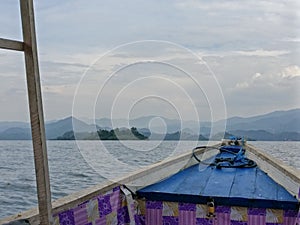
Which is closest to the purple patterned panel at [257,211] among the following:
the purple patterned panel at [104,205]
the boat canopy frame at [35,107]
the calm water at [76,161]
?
the calm water at [76,161]

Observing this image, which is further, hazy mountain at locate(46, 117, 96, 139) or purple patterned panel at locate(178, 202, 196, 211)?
purple patterned panel at locate(178, 202, 196, 211)

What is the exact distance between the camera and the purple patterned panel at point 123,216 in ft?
5.89

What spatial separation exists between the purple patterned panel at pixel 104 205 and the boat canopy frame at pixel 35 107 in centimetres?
47

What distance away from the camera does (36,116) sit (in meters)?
1.18

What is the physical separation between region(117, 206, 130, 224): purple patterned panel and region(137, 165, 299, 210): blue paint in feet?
0.47

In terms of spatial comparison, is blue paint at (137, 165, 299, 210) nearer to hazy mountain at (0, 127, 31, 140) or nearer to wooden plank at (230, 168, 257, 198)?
wooden plank at (230, 168, 257, 198)

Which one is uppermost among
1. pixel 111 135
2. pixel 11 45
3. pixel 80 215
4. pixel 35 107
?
pixel 11 45

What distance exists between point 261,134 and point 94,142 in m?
0.99

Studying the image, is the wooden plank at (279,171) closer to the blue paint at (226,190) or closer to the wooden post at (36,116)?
the blue paint at (226,190)

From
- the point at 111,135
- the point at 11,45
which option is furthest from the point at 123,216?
the point at 11,45

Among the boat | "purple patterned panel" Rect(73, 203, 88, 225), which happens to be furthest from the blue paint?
"purple patterned panel" Rect(73, 203, 88, 225)

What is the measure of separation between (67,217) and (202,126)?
1044mm

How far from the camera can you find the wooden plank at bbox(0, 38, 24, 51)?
1078 mm

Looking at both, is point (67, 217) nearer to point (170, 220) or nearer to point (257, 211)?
point (170, 220)
